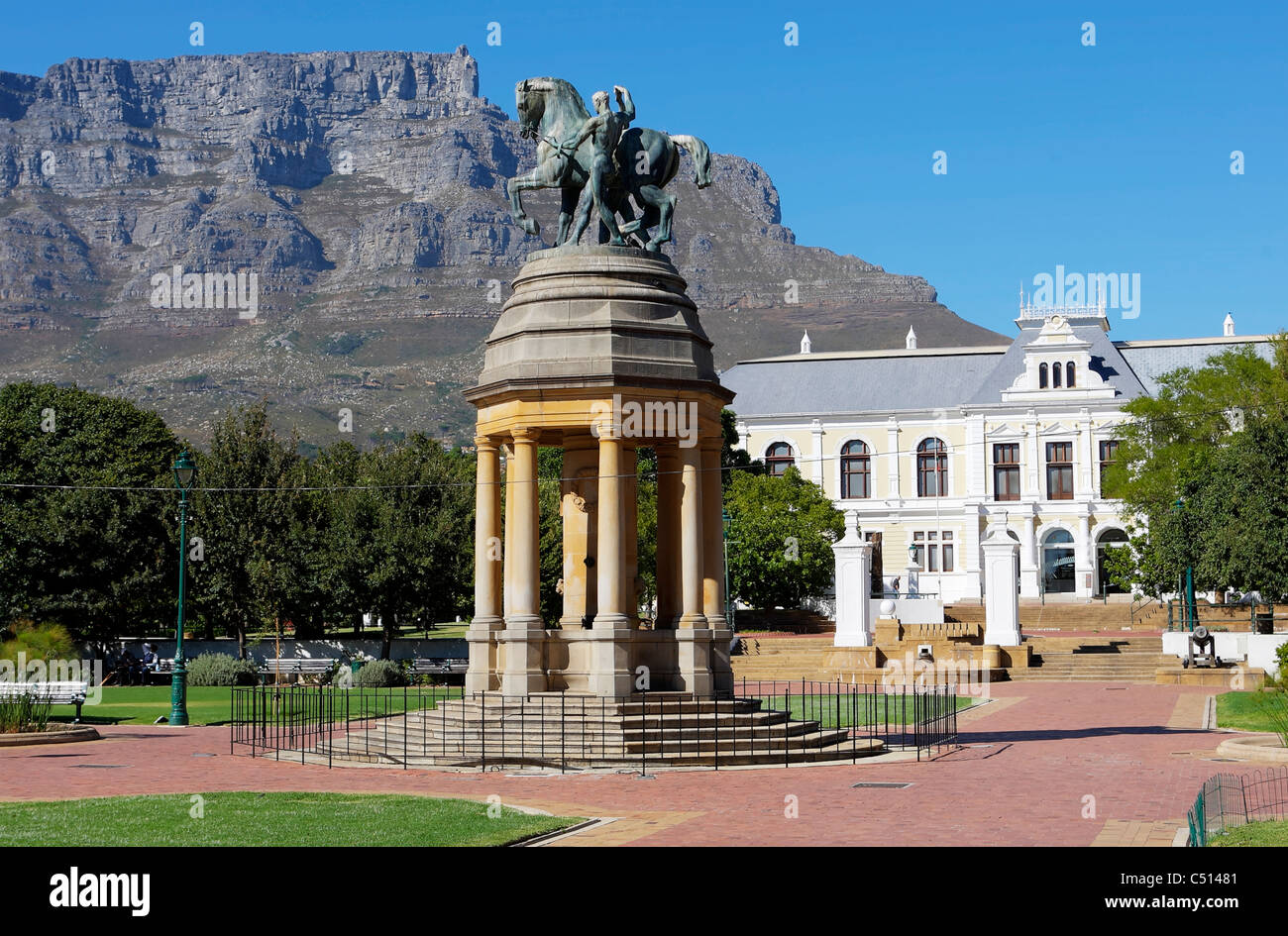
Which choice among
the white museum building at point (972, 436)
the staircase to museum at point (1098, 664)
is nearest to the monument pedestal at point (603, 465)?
the staircase to museum at point (1098, 664)

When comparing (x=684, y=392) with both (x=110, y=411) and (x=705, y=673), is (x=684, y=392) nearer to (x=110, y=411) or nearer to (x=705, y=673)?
(x=705, y=673)

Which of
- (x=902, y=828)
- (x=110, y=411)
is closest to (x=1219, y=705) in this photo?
(x=902, y=828)

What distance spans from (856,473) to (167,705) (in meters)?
66.5

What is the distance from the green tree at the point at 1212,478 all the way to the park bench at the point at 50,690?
37.3m

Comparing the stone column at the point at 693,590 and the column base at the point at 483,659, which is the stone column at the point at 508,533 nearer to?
the column base at the point at 483,659

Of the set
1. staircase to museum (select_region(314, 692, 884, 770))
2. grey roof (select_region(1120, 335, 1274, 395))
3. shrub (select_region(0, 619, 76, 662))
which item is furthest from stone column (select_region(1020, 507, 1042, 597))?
staircase to museum (select_region(314, 692, 884, 770))

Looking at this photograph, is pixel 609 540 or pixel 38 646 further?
pixel 38 646

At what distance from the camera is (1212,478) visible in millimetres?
57094

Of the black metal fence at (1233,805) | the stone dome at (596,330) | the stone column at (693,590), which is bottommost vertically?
the black metal fence at (1233,805)

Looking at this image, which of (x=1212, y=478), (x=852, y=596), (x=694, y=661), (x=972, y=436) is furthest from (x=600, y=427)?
(x=972, y=436)

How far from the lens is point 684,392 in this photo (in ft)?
82.3

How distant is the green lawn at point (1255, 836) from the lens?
12984 mm

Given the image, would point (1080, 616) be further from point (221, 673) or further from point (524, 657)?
point (524, 657)

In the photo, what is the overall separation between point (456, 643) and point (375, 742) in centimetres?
3833
